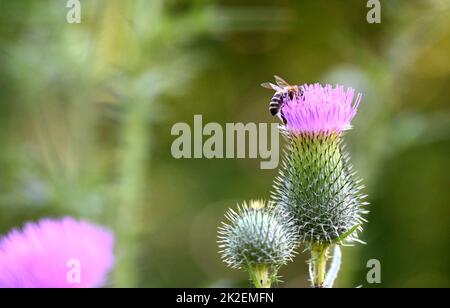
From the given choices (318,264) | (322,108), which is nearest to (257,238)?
(318,264)

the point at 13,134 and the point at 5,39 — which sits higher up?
the point at 5,39

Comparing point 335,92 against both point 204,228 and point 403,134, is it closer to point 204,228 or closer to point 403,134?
point 403,134

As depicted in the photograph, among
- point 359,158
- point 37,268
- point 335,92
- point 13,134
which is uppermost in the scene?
point 13,134

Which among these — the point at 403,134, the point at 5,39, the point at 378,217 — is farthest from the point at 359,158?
the point at 5,39

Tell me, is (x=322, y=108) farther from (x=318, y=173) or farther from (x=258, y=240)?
(x=258, y=240)

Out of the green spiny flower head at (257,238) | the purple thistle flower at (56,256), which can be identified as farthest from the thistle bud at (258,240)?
the purple thistle flower at (56,256)

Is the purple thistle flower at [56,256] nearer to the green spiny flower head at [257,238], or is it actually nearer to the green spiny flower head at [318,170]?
the green spiny flower head at [257,238]
